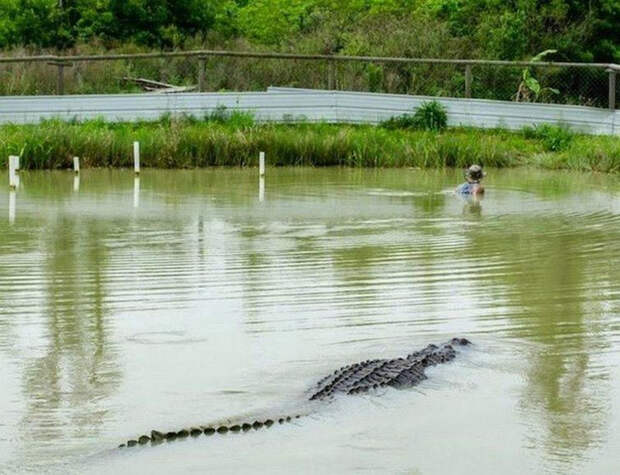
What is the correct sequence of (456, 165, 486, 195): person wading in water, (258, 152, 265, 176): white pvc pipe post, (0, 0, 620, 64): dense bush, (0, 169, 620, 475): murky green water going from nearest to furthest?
(0, 169, 620, 475): murky green water, (456, 165, 486, 195): person wading in water, (258, 152, 265, 176): white pvc pipe post, (0, 0, 620, 64): dense bush

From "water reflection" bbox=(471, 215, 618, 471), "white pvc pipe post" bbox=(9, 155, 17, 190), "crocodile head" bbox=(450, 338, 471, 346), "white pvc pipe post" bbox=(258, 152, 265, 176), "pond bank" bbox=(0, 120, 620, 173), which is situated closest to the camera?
"water reflection" bbox=(471, 215, 618, 471)

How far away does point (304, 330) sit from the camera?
12000 mm

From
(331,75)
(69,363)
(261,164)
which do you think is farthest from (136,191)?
(69,363)

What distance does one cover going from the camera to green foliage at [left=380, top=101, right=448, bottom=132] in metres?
32.3

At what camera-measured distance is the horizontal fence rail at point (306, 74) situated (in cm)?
3372

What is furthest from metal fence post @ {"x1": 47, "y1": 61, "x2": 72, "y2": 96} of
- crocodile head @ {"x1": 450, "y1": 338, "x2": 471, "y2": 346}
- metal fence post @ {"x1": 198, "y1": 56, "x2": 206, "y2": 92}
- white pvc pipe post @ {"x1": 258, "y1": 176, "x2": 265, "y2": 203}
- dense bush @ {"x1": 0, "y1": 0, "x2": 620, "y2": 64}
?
crocodile head @ {"x1": 450, "y1": 338, "x2": 471, "y2": 346}

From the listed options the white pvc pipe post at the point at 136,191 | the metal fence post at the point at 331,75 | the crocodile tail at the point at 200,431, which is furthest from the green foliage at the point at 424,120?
the crocodile tail at the point at 200,431

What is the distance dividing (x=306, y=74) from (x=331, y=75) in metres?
1.15

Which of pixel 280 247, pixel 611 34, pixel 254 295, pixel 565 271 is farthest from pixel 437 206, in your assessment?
pixel 611 34

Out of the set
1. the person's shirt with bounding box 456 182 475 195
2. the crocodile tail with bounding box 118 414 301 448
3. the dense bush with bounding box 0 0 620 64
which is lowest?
the crocodile tail with bounding box 118 414 301 448

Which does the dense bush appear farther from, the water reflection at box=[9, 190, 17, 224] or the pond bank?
the water reflection at box=[9, 190, 17, 224]

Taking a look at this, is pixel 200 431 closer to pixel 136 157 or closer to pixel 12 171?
pixel 12 171

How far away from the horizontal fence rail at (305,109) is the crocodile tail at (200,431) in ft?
76.6

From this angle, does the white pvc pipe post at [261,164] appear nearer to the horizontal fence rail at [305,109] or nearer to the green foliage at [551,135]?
the horizontal fence rail at [305,109]
